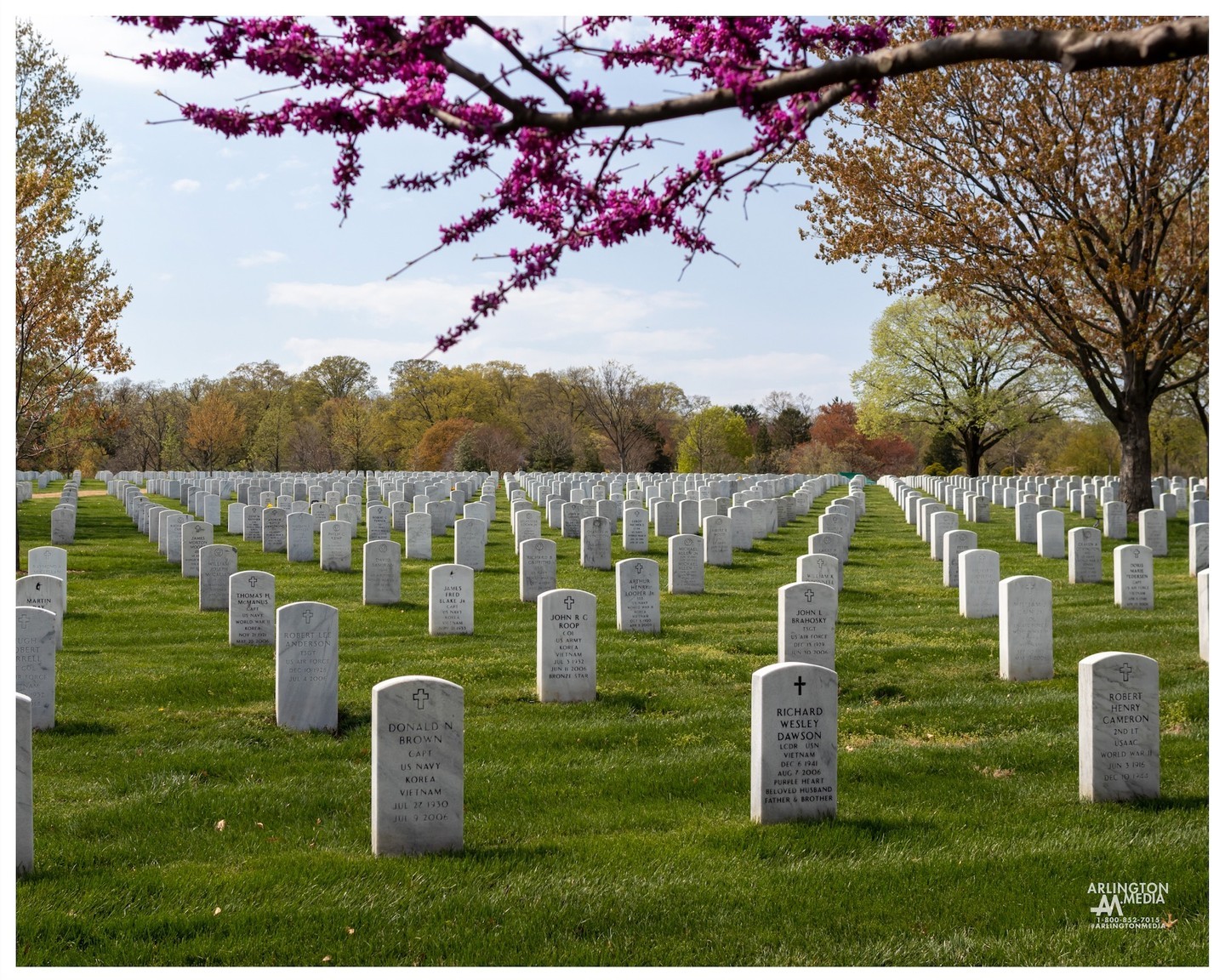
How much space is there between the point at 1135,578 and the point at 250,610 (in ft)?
36.8

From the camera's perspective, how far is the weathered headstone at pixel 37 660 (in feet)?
25.7

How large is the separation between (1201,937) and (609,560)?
1406 centimetres

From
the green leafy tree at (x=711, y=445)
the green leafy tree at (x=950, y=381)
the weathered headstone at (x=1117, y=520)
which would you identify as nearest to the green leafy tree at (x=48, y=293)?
the weathered headstone at (x=1117, y=520)

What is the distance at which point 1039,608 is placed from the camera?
32.0 ft

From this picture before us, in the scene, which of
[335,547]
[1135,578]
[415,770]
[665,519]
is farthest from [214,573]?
[1135,578]

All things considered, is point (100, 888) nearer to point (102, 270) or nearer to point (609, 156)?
point (609, 156)

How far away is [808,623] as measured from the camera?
9555 millimetres

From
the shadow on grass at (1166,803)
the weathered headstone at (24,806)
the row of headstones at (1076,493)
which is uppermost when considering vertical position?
the row of headstones at (1076,493)

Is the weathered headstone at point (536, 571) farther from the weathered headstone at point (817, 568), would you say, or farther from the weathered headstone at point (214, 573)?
the weathered headstone at point (214, 573)

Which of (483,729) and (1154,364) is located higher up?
(1154,364)

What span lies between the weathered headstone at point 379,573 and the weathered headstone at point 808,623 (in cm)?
655

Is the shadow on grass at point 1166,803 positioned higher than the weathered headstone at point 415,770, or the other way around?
the weathered headstone at point 415,770

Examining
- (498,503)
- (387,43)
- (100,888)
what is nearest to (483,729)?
(100,888)

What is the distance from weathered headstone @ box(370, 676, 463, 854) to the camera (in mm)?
5633
